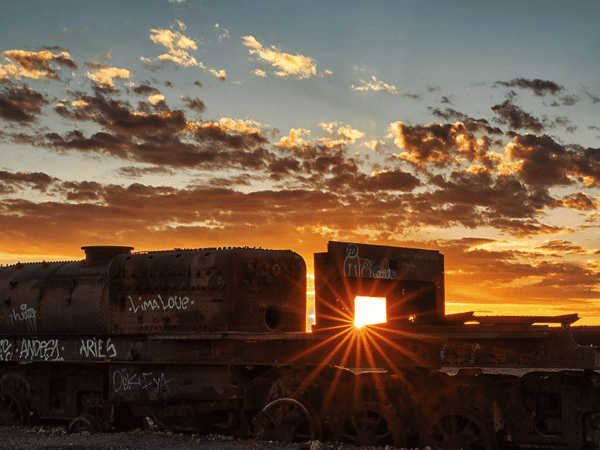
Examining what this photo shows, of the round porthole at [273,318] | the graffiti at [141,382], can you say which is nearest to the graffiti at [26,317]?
the graffiti at [141,382]

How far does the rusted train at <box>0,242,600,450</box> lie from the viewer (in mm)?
10953

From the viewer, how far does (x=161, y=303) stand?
14742 millimetres

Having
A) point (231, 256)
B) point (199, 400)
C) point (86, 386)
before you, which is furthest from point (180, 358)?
point (86, 386)

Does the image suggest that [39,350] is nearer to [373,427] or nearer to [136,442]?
[136,442]

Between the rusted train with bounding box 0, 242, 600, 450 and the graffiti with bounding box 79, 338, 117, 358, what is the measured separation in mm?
37

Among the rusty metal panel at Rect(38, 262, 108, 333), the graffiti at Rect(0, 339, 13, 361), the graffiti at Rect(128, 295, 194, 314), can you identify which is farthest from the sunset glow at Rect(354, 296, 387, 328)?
the graffiti at Rect(0, 339, 13, 361)

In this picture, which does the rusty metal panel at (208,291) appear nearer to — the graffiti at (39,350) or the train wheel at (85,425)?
the graffiti at (39,350)

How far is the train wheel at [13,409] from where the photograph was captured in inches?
657

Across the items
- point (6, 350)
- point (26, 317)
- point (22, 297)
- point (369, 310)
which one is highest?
point (22, 297)

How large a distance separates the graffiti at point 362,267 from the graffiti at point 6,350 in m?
8.32

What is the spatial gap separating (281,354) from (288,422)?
1.19 metres

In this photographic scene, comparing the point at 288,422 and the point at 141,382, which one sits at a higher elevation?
the point at 141,382

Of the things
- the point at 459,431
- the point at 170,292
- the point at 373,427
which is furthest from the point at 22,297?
the point at 459,431

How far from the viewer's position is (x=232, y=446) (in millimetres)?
12102
